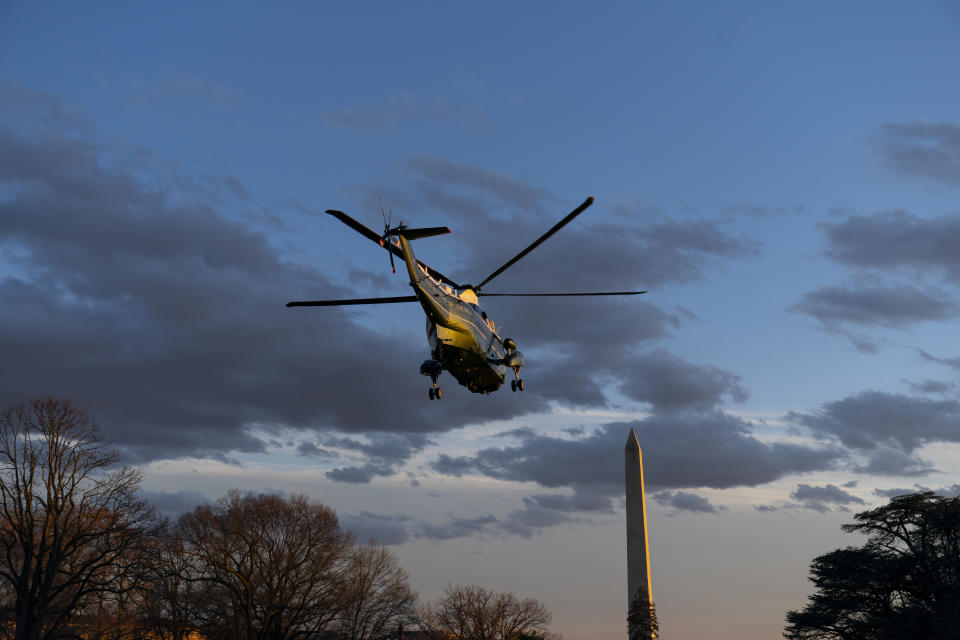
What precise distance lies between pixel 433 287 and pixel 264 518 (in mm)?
37565

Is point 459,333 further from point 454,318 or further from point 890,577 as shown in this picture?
point 890,577

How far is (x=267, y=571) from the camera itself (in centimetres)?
5800

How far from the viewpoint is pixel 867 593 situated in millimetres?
58125

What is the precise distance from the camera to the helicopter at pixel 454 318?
87.4 ft

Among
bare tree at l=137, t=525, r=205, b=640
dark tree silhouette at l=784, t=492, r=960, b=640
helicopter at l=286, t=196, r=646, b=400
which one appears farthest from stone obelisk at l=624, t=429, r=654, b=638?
helicopter at l=286, t=196, r=646, b=400

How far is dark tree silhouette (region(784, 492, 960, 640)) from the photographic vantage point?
174 ft

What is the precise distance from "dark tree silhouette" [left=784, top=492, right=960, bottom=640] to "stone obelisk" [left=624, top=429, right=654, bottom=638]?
11.2 meters

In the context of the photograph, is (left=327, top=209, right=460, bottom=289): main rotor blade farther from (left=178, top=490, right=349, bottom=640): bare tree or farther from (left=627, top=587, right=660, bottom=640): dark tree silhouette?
(left=627, top=587, right=660, bottom=640): dark tree silhouette

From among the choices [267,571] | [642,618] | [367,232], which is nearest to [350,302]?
[367,232]

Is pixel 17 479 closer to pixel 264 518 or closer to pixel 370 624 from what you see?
pixel 264 518

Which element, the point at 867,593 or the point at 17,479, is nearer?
the point at 17,479

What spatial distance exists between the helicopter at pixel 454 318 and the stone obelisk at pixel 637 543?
39.4 meters

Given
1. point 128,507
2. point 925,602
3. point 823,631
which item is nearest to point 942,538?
point 925,602

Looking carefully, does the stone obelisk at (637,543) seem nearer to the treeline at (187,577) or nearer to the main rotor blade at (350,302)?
the treeline at (187,577)
